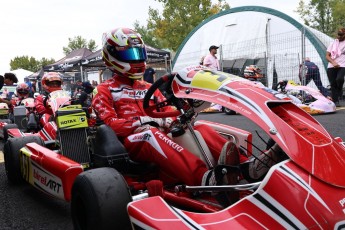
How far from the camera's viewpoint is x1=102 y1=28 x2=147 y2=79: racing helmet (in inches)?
122

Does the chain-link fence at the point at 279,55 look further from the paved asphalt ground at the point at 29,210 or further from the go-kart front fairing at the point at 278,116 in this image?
the go-kart front fairing at the point at 278,116

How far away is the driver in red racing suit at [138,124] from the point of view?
228 cm

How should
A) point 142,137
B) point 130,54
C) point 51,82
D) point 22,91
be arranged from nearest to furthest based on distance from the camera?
A: 1. point 142,137
2. point 130,54
3. point 51,82
4. point 22,91

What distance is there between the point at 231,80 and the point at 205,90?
149 mm

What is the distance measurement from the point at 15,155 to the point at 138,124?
1.44 metres

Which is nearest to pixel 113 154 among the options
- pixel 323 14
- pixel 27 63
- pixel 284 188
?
pixel 284 188

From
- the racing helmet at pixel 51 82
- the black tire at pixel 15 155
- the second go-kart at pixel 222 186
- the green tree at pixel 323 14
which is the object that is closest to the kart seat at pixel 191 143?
the second go-kart at pixel 222 186

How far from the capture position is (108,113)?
298cm

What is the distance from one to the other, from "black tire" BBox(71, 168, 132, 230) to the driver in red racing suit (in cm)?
41

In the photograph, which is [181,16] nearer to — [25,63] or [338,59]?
[338,59]

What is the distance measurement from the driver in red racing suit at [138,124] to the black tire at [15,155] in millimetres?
958

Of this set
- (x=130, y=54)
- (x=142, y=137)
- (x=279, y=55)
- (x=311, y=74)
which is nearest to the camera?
(x=142, y=137)

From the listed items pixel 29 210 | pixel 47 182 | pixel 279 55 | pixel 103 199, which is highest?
pixel 279 55

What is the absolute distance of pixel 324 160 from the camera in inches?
68.3
